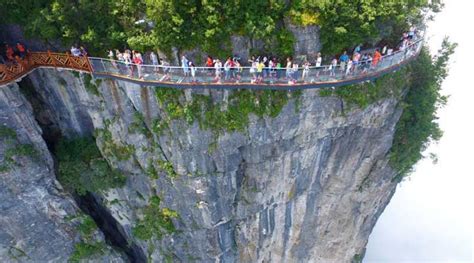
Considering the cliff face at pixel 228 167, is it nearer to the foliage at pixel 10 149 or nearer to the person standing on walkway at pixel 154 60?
the foliage at pixel 10 149

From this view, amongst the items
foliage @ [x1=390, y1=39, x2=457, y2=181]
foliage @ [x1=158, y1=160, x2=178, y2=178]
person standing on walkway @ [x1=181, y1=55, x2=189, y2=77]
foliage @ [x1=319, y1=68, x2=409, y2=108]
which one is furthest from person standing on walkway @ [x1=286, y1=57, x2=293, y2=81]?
foliage @ [x1=158, y1=160, x2=178, y2=178]

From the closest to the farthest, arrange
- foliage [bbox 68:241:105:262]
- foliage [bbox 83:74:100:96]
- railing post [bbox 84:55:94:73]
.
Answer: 1. railing post [bbox 84:55:94:73]
2. foliage [bbox 83:74:100:96]
3. foliage [bbox 68:241:105:262]

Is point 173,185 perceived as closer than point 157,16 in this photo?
No

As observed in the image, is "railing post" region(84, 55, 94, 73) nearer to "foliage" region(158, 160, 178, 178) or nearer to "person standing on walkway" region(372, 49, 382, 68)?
"foliage" region(158, 160, 178, 178)

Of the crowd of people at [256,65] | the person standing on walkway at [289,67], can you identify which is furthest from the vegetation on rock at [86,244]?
the person standing on walkway at [289,67]

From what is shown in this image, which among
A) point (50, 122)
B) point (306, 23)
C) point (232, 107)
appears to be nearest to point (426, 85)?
point (306, 23)

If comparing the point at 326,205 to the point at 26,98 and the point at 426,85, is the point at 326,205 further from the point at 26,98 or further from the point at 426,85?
the point at 26,98

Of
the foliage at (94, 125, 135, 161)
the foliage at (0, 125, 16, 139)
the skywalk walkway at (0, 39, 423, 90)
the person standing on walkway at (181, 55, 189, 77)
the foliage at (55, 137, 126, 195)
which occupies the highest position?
the person standing on walkway at (181, 55, 189, 77)
